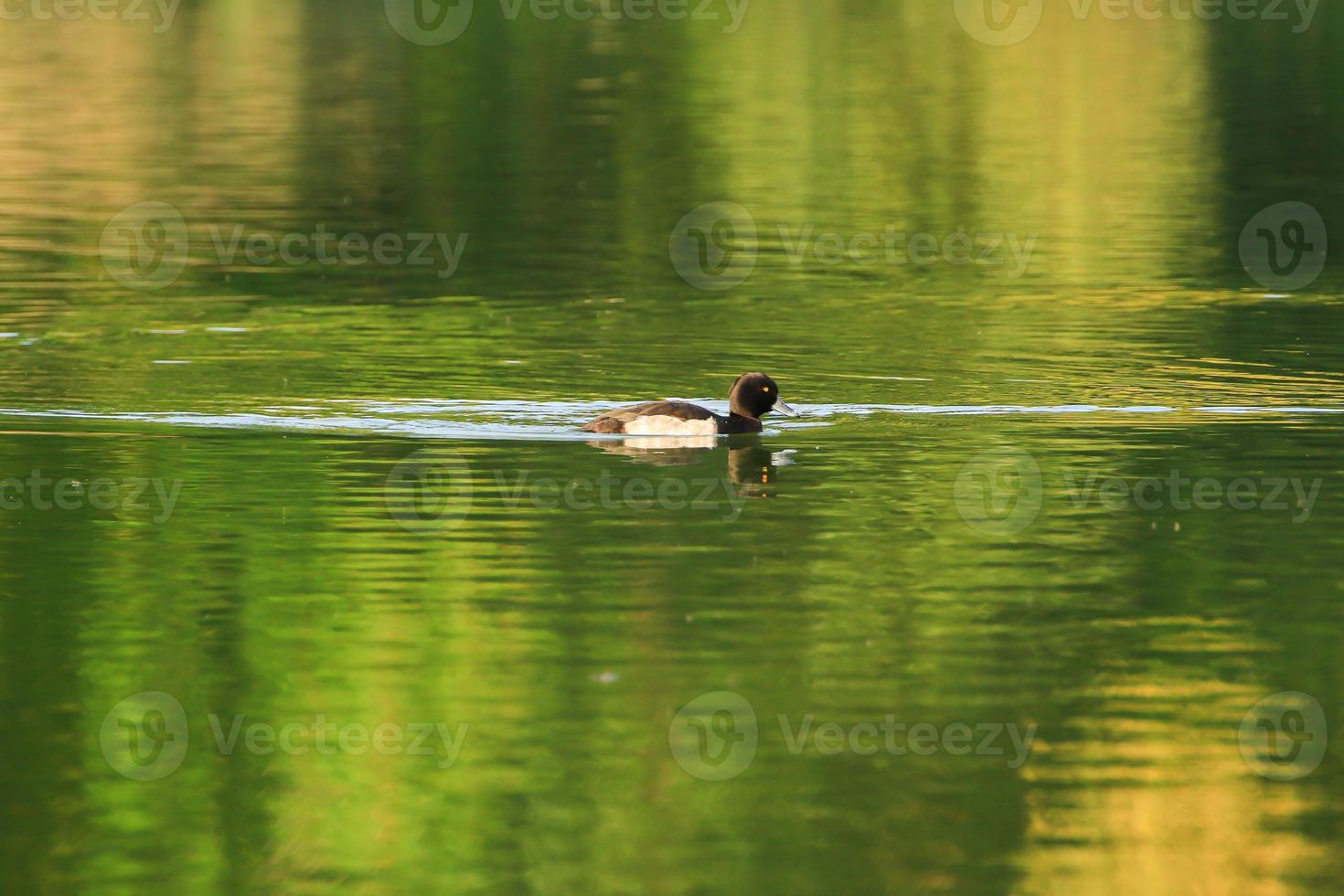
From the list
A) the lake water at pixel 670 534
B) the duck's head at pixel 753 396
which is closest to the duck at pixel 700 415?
the duck's head at pixel 753 396

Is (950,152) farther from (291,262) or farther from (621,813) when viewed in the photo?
(621,813)

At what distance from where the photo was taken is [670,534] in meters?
17.5

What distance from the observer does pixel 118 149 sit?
49.5 meters

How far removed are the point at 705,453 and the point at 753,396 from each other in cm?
75

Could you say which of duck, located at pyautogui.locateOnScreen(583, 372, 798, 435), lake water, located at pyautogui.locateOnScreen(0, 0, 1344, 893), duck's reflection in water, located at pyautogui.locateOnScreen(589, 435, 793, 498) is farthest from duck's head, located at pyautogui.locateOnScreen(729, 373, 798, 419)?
lake water, located at pyautogui.locateOnScreen(0, 0, 1344, 893)

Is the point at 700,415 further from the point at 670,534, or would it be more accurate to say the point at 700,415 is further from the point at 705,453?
the point at 670,534

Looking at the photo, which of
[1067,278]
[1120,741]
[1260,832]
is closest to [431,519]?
[1120,741]

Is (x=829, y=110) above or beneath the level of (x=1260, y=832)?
above

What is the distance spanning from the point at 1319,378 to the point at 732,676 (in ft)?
39.6

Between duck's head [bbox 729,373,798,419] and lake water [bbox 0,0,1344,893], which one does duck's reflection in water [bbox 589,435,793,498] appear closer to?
lake water [bbox 0,0,1344,893]

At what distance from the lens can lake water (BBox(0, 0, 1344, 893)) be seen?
1140 centimetres

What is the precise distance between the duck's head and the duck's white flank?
53cm

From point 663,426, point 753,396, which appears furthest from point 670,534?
point 753,396

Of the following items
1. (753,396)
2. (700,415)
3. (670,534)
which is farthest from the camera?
(753,396)
